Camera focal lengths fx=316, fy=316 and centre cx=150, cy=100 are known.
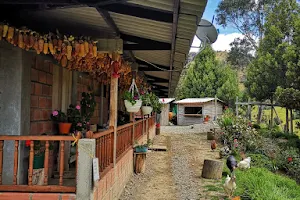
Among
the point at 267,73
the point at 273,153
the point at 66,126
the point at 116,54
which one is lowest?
the point at 273,153

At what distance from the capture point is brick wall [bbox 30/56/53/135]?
4523 mm

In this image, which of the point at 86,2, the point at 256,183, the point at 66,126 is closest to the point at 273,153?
the point at 256,183

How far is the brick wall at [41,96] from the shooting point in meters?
4.52

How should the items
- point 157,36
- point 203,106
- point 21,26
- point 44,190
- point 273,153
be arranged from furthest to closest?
point 203,106, point 273,153, point 157,36, point 21,26, point 44,190

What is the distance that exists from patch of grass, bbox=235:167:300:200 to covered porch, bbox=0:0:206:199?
8.23 ft

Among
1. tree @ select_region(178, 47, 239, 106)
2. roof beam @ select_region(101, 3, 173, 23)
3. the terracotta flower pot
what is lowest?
the terracotta flower pot

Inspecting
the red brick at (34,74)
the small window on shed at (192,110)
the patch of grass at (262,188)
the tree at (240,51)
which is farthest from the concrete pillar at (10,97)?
the tree at (240,51)

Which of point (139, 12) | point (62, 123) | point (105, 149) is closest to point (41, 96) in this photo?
point (62, 123)

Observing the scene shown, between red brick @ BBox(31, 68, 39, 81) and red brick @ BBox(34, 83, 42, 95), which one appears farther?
red brick @ BBox(34, 83, 42, 95)

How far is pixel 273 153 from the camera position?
12.2m

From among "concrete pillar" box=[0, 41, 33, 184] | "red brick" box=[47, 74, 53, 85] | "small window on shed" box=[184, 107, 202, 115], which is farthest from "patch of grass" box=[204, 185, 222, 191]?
"small window on shed" box=[184, 107, 202, 115]

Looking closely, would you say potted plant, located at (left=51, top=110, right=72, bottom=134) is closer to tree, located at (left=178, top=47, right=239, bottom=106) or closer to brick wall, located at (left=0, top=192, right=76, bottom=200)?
brick wall, located at (left=0, top=192, right=76, bottom=200)

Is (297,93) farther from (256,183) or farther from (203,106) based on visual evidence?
(203,106)

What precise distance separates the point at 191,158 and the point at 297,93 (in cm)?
644
